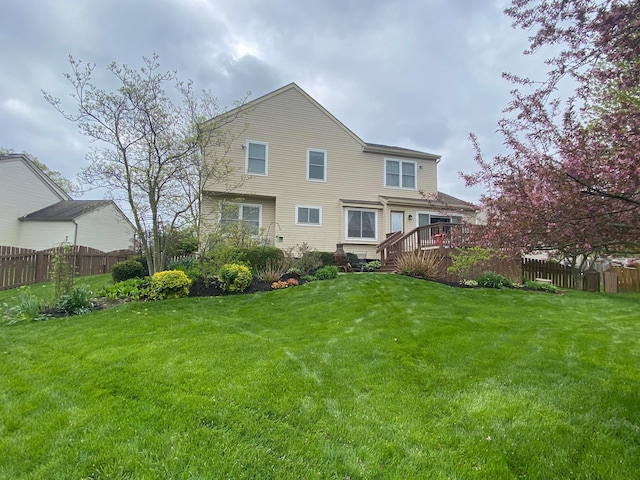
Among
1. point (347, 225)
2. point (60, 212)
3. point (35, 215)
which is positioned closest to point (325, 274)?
point (347, 225)

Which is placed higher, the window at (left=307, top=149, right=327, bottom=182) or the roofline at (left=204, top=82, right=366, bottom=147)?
the roofline at (left=204, top=82, right=366, bottom=147)

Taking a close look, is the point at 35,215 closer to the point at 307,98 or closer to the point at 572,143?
the point at 307,98

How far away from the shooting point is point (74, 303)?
6.93 m

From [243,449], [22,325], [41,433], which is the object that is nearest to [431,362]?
[243,449]

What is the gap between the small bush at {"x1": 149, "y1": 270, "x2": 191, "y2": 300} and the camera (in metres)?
7.83

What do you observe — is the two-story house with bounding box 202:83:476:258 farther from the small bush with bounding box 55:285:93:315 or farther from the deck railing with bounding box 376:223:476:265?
the small bush with bounding box 55:285:93:315

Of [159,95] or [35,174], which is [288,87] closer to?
[159,95]

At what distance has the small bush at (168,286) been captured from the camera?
25.7 feet

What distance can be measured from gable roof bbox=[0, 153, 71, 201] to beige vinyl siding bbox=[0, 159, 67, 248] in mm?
90

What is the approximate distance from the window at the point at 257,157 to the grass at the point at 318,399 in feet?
34.5

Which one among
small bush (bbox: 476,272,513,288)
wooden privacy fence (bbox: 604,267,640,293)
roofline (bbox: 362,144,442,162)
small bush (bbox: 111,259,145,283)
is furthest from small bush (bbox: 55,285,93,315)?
wooden privacy fence (bbox: 604,267,640,293)

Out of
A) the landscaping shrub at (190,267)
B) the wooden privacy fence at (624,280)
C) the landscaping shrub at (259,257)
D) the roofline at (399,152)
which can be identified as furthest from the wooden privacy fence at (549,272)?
the landscaping shrub at (190,267)

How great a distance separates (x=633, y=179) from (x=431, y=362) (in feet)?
8.84

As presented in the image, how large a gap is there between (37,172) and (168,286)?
2112 centimetres
